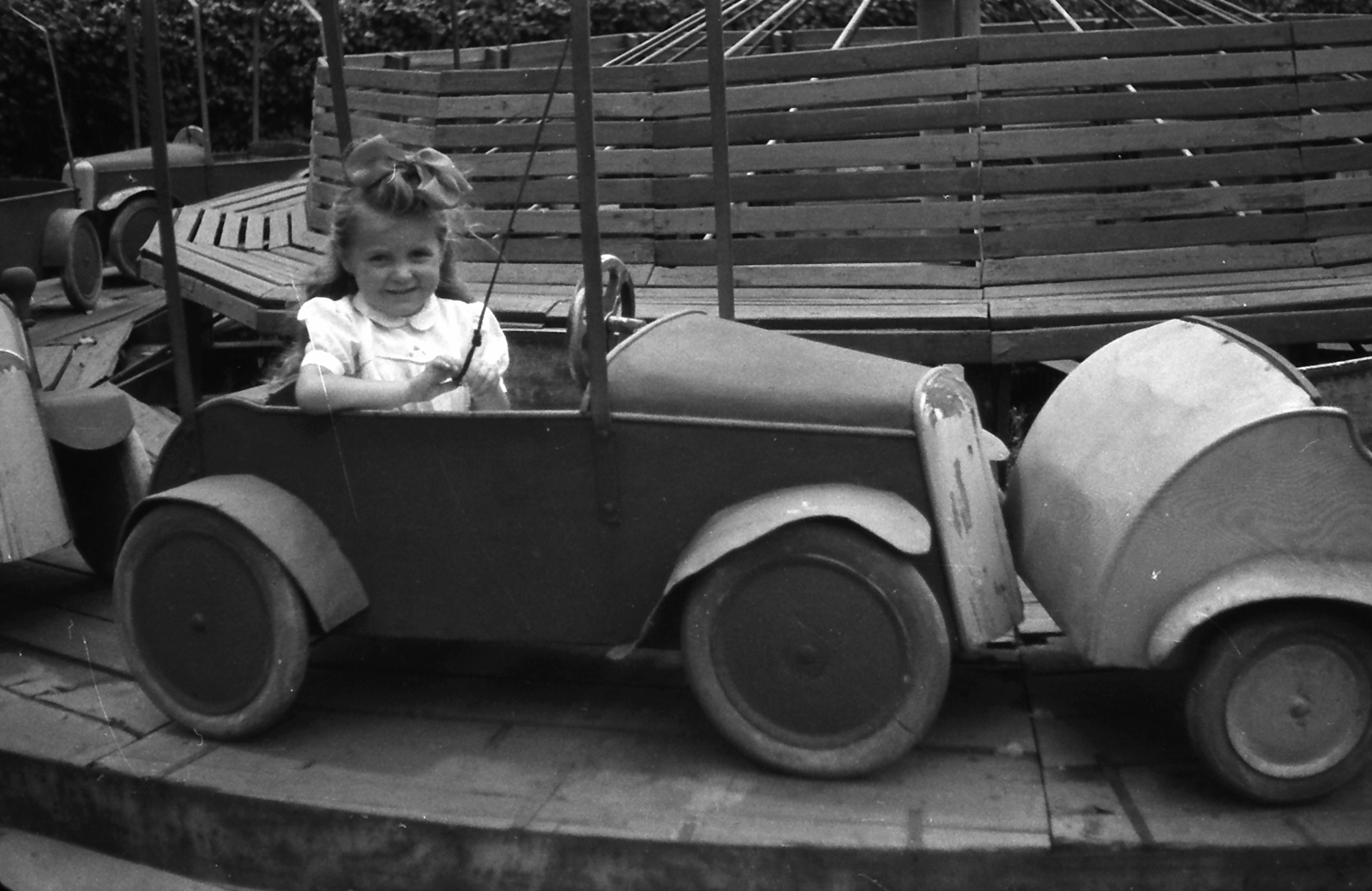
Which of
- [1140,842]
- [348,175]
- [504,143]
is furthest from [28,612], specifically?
[504,143]

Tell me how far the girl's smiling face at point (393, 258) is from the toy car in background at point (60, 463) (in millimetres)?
980

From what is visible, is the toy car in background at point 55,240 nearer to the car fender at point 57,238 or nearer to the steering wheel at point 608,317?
the car fender at point 57,238

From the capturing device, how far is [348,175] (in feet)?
9.39

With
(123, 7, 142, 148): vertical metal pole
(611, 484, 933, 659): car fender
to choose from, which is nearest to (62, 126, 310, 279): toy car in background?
(123, 7, 142, 148): vertical metal pole

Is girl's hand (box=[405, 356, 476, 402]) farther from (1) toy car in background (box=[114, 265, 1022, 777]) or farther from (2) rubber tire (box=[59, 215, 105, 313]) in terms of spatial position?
(2) rubber tire (box=[59, 215, 105, 313])

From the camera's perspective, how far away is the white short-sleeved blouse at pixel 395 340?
113 inches

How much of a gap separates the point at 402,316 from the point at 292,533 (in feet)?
1.78

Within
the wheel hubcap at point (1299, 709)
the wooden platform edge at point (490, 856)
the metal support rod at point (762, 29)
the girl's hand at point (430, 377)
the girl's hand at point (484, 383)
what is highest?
the metal support rod at point (762, 29)

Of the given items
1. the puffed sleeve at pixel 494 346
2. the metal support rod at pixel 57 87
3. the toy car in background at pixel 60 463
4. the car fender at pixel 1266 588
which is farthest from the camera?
the metal support rod at pixel 57 87

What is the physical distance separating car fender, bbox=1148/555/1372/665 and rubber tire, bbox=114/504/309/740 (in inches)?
56.8

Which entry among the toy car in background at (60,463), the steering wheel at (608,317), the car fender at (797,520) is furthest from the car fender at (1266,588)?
the toy car in background at (60,463)

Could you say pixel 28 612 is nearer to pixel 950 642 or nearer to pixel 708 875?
pixel 708 875

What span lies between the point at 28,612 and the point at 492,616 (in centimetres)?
154

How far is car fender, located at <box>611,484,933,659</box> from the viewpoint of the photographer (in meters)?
2.34
